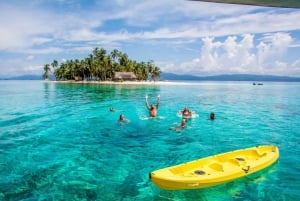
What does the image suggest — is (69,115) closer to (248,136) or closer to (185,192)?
(248,136)

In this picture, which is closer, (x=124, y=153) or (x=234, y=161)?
(x=234, y=161)

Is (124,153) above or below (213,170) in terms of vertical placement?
below

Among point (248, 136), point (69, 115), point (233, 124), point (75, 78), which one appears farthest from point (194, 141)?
point (75, 78)

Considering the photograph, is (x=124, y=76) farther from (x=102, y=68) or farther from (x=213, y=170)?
(x=213, y=170)

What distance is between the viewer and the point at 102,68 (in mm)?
116562

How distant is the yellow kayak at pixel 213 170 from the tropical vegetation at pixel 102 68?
4122 inches

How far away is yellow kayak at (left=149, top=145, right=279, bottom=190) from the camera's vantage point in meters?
10.7

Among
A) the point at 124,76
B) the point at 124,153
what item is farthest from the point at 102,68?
the point at 124,153

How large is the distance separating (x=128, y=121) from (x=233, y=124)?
9.43 m

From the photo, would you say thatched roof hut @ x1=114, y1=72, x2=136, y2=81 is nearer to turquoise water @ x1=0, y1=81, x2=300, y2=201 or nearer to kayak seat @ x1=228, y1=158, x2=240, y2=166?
turquoise water @ x1=0, y1=81, x2=300, y2=201

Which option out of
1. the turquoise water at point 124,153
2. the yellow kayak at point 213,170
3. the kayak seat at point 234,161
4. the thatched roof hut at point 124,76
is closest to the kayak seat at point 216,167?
the yellow kayak at point 213,170

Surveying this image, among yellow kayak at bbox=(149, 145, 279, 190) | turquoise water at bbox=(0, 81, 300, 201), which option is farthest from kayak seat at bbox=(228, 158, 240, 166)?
turquoise water at bbox=(0, 81, 300, 201)

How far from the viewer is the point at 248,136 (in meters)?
21.3

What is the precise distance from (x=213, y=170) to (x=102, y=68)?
354 ft
